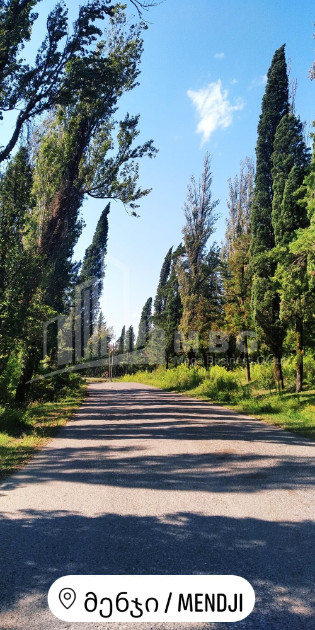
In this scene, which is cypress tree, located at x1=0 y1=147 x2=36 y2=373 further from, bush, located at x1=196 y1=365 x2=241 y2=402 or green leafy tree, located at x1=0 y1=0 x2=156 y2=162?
bush, located at x1=196 y1=365 x2=241 y2=402

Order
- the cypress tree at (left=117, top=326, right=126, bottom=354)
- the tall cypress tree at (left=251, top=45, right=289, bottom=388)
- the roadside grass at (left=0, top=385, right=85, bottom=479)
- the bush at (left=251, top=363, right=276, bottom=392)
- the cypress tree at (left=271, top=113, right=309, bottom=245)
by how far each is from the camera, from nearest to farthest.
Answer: the roadside grass at (left=0, top=385, right=85, bottom=479)
the cypress tree at (left=271, top=113, right=309, bottom=245)
the tall cypress tree at (left=251, top=45, right=289, bottom=388)
the bush at (left=251, top=363, right=276, bottom=392)
the cypress tree at (left=117, top=326, right=126, bottom=354)

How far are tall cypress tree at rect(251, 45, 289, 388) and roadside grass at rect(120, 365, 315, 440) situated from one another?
2.13 meters

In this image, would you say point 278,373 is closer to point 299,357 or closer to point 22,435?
point 299,357

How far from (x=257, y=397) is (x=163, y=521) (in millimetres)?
16108

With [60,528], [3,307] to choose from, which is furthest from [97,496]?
[3,307]

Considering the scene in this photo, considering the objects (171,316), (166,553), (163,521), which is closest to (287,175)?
(163,521)

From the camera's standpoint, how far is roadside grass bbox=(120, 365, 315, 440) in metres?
11.9

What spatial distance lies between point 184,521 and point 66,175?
15080mm

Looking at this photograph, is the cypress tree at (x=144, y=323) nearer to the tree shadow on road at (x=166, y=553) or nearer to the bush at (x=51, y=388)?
the bush at (x=51, y=388)

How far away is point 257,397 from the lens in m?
19.7

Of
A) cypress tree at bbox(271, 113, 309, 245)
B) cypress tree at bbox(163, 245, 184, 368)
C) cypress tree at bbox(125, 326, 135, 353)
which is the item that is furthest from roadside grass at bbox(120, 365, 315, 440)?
cypress tree at bbox(125, 326, 135, 353)

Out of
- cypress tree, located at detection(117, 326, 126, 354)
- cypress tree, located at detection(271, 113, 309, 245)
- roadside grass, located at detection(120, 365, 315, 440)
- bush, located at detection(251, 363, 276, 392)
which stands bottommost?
roadside grass, located at detection(120, 365, 315, 440)

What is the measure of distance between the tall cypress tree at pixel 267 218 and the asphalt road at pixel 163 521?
1305 cm

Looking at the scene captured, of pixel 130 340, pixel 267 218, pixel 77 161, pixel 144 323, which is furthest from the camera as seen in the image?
pixel 130 340
